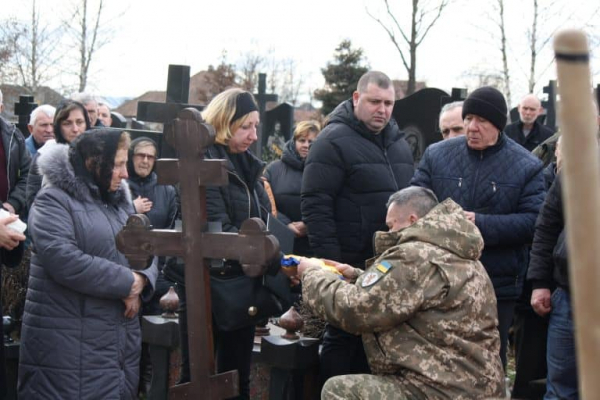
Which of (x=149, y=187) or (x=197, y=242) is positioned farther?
(x=149, y=187)

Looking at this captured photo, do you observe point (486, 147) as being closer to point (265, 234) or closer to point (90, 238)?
point (265, 234)

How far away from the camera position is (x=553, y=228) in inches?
178

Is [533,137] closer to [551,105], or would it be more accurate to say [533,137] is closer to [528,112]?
[528,112]

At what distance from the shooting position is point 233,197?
4156mm

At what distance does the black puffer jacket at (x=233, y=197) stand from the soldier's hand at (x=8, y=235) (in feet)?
3.44

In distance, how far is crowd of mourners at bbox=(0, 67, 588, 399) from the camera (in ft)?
11.5

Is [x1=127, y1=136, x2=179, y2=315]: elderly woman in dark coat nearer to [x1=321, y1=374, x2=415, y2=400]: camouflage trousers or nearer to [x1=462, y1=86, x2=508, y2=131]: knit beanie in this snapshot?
[x1=462, y1=86, x2=508, y2=131]: knit beanie

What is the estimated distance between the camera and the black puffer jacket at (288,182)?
22.4ft

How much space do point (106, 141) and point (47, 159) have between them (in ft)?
0.97

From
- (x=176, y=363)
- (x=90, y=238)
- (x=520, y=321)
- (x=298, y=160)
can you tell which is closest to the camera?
(x=90, y=238)

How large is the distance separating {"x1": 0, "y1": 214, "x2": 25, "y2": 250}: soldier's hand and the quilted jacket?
2228mm

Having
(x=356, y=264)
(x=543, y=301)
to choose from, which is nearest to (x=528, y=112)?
(x=543, y=301)

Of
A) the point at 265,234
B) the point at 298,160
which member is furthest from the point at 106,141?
the point at 298,160

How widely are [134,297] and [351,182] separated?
136 cm
